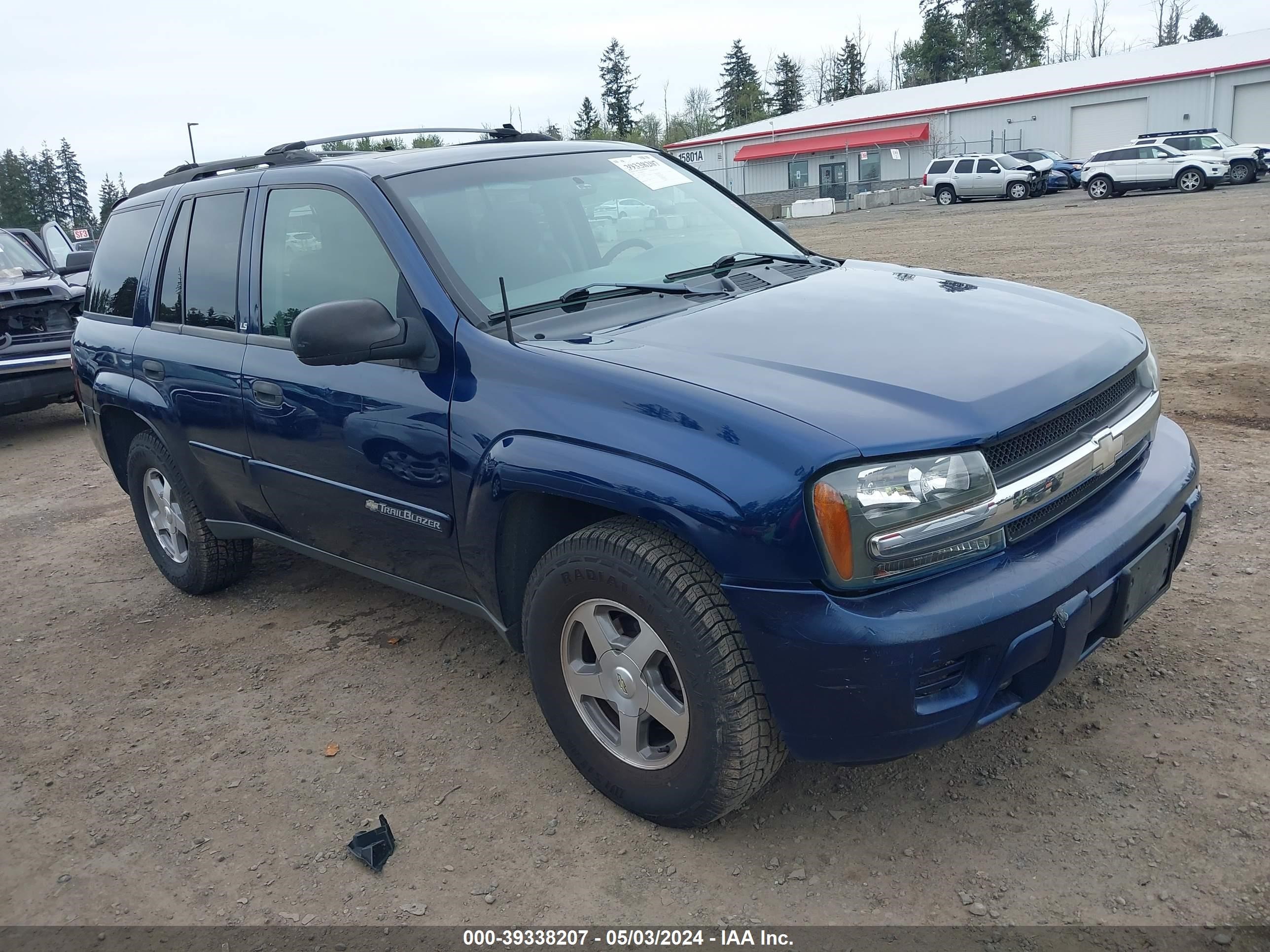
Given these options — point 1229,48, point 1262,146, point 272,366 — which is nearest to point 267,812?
point 272,366

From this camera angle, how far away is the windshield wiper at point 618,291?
3209 mm

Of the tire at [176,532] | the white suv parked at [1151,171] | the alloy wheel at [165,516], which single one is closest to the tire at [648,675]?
the tire at [176,532]

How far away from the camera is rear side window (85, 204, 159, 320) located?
4.68 meters

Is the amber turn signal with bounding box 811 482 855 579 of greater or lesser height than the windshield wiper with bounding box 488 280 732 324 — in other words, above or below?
below

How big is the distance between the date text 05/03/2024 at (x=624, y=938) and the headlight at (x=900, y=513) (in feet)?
2.93

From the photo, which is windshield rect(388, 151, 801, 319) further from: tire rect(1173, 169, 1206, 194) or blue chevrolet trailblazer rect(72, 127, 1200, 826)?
tire rect(1173, 169, 1206, 194)

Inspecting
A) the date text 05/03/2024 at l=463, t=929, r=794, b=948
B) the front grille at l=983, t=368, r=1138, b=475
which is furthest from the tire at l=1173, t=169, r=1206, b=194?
the date text 05/03/2024 at l=463, t=929, r=794, b=948

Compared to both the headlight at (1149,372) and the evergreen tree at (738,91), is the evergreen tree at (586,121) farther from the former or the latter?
the headlight at (1149,372)

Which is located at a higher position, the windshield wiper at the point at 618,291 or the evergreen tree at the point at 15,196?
the evergreen tree at the point at 15,196

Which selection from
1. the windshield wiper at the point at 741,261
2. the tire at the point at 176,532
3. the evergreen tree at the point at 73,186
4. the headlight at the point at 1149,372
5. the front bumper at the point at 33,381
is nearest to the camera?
the headlight at the point at 1149,372

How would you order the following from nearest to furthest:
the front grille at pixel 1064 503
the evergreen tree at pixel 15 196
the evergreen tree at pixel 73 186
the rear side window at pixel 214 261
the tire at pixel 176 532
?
the front grille at pixel 1064 503, the rear side window at pixel 214 261, the tire at pixel 176 532, the evergreen tree at pixel 15 196, the evergreen tree at pixel 73 186

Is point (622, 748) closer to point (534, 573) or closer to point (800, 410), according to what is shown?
point (534, 573)

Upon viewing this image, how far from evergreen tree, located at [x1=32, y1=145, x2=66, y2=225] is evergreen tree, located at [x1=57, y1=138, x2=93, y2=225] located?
63 cm

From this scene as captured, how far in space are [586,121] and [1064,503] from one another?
91862 mm
